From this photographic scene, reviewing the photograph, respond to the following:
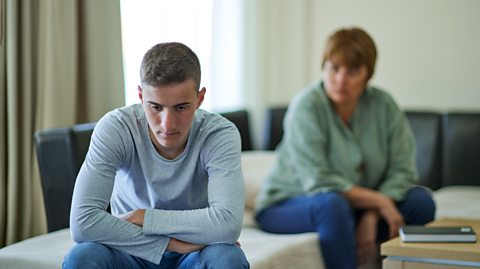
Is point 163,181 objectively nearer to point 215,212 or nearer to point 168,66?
point 215,212

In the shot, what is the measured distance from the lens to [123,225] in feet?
6.62

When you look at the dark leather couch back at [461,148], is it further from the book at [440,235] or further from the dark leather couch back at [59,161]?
the dark leather couch back at [59,161]

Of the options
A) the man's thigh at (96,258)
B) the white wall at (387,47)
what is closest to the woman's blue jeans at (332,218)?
the man's thigh at (96,258)

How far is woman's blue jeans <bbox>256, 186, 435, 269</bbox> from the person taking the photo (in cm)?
281

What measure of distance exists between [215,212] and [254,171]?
142 cm

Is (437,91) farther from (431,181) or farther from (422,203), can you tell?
(422,203)

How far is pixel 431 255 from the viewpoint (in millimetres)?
2305

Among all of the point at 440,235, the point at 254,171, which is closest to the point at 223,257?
the point at 440,235

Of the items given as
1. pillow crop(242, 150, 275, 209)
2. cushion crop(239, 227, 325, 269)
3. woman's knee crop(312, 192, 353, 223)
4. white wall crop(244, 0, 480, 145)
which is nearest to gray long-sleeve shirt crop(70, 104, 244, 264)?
cushion crop(239, 227, 325, 269)

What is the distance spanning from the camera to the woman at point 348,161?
2.93 m

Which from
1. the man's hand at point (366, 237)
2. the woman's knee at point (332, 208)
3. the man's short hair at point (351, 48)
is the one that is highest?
the man's short hair at point (351, 48)

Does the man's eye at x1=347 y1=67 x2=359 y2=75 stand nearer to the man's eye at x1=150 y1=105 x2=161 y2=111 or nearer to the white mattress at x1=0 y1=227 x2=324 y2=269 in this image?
the white mattress at x1=0 y1=227 x2=324 y2=269

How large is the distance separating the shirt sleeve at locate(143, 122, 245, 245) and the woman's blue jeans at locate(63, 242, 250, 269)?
1.4 inches

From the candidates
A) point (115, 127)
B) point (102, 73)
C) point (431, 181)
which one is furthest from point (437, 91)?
point (115, 127)
